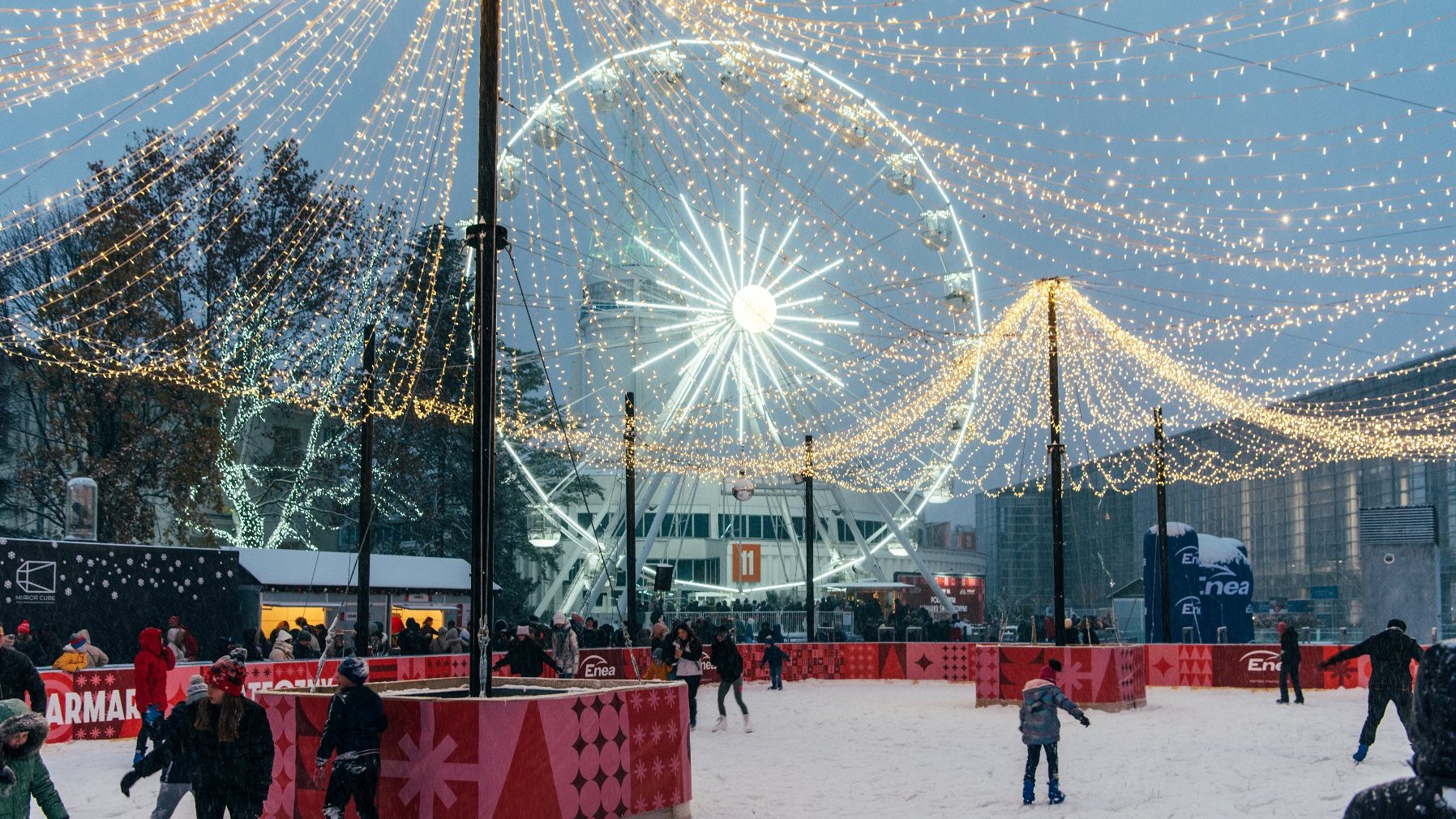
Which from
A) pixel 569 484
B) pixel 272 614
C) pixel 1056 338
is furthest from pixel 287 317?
pixel 1056 338

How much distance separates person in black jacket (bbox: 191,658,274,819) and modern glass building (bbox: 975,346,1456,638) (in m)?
32.2

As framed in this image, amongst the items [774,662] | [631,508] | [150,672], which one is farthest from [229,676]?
[774,662]

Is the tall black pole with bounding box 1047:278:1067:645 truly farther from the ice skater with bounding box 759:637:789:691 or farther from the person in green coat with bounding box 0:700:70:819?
the person in green coat with bounding box 0:700:70:819

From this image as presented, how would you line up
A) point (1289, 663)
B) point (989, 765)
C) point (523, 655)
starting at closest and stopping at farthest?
point (989, 765) < point (523, 655) < point (1289, 663)

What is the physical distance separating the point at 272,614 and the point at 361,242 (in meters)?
12.8

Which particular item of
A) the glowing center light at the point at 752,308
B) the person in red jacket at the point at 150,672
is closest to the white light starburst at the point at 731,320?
the glowing center light at the point at 752,308

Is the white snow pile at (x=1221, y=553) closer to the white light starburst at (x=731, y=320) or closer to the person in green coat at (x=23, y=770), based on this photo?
the white light starburst at (x=731, y=320)

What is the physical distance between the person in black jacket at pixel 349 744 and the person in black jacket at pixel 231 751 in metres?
1.06

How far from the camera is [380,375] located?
47344 millimetres

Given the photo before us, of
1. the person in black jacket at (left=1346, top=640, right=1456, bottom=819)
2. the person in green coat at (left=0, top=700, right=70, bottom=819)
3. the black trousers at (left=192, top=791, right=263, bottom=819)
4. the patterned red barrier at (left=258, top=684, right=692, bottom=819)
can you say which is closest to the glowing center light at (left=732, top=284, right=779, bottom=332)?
the patterned red barrier at (left=258, top=684, right=692, bottom=819)

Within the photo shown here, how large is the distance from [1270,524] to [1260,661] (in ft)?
195

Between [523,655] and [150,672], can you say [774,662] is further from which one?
[150,672]

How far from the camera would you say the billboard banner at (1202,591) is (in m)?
36.2

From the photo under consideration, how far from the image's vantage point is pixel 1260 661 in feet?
97.4
